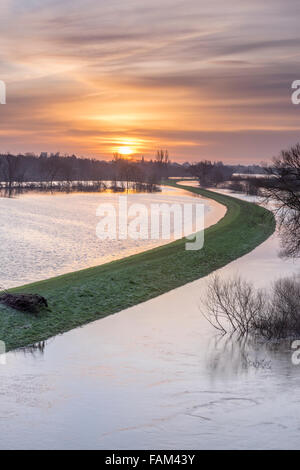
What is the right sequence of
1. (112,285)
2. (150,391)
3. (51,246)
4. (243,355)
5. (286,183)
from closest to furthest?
(150,391), (243,355), (112,285), (286,183), (51,246)

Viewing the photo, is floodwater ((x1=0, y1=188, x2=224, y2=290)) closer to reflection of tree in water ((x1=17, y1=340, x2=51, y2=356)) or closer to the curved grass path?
the curved grass path

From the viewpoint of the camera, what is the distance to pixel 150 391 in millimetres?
12625

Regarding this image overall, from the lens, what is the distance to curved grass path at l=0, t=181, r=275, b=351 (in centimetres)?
1775

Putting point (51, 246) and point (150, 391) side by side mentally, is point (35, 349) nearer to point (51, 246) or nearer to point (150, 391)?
point (150, 391)

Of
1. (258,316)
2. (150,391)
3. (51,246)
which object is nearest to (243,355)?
(258,316)

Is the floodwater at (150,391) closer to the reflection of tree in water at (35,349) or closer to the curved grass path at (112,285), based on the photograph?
the reflection of tree in water at (35,349)

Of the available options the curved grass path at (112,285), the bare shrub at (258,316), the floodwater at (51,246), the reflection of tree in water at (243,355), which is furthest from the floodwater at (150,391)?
the floodwater at (51,246)

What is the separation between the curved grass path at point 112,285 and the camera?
17750 millimetres

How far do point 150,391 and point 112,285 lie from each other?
11.3 m

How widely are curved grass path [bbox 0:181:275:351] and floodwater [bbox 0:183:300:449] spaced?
38.5 inches

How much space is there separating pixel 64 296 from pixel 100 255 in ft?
44.3

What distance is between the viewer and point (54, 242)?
40031mm

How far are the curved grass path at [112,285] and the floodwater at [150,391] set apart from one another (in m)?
0.98
